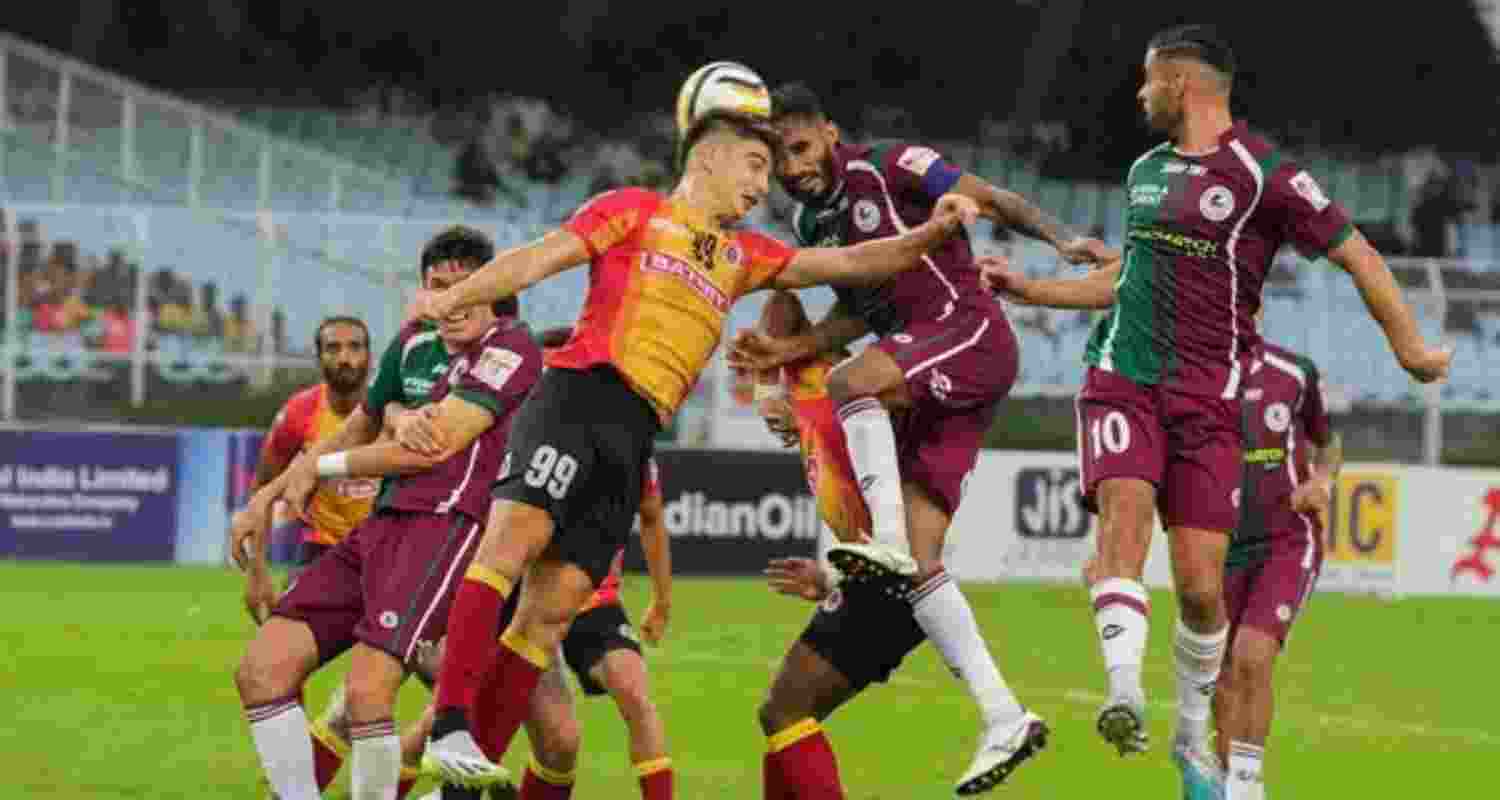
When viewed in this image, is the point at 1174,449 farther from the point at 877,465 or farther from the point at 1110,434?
the point at 877,465

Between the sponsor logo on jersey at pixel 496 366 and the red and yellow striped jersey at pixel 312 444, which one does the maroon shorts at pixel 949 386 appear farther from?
the red and yellow striped jersey at pixel 312 444

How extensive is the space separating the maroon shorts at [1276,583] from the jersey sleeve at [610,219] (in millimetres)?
3425

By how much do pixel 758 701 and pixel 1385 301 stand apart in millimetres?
7142

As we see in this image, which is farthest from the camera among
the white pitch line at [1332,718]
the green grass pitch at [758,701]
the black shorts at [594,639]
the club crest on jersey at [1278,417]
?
the white pitch line at [1332,718]

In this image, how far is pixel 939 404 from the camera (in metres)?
10.7

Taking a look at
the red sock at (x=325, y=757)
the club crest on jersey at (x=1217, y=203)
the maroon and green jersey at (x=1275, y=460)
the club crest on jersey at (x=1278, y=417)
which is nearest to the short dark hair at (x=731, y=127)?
the club crest on jersey at (x=1217, y=203)

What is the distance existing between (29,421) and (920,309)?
63.5 ft

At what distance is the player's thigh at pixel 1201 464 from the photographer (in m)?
10.2

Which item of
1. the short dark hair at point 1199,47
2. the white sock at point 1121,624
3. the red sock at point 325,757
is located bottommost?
the red sock at point 325,757

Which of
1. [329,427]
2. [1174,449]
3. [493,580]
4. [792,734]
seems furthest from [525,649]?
[329,427]

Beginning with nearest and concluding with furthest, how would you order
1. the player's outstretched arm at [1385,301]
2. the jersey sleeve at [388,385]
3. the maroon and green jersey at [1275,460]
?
1. the player's outstretched arm at [1385,301]
2. the jersey sleeve at [388,385]
3. the maroon and green jersey at [1275,460]

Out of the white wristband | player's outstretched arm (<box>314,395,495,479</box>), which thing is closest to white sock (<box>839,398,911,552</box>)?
player's outstretched arm (<box>314,395,495,479</box>)

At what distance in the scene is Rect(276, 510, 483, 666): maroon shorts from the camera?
33.4 feet

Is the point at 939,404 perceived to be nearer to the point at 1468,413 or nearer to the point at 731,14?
the point at 1468,413
